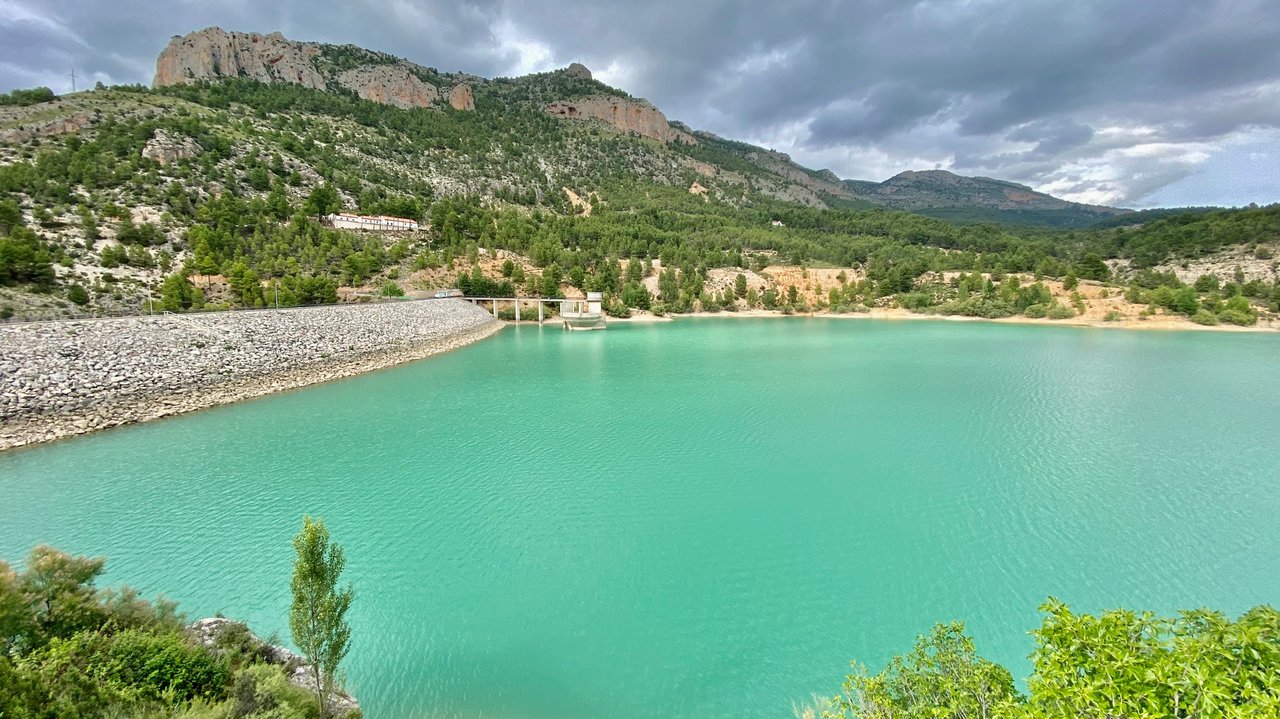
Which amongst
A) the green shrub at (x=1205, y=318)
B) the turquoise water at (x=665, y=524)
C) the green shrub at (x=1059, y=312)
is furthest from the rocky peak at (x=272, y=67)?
the green shrub at (x=1205, y=318)

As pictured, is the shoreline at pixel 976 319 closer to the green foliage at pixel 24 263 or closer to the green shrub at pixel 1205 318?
the green shrub at pixel 1205 318

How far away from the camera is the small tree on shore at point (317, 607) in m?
5.08

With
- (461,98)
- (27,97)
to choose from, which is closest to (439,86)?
(461,98)

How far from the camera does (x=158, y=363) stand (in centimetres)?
2106

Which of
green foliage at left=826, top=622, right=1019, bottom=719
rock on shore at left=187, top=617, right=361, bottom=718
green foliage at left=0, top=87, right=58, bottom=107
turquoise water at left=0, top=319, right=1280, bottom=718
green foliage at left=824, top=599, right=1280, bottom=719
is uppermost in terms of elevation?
green foliage at left=0, top=87, right=58, bottom=107

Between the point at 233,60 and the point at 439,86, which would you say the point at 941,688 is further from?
the point at 439,86

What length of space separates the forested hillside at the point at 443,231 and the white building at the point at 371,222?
1766mm

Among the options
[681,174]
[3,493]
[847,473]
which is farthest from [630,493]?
[681,174]

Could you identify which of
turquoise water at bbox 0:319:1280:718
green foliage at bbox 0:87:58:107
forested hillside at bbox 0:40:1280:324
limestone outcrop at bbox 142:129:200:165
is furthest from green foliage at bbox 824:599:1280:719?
green foliage at bbox 0:87:58:107

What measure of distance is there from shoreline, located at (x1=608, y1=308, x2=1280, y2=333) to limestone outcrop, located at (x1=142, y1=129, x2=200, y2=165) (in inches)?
2102

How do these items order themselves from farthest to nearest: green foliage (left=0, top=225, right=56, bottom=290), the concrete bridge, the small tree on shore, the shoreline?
the concrete bridge, the shoreline, green foliage (left=0, top=225, right=56, bottom=290), the small tree on shore

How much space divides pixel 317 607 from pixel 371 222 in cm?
7282

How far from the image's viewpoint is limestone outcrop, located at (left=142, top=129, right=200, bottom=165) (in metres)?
55.0

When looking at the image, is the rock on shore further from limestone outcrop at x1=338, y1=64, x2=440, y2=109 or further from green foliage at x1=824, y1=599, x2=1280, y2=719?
limestone outcrop at x1=338, y1=64, x2=440, y2=109
